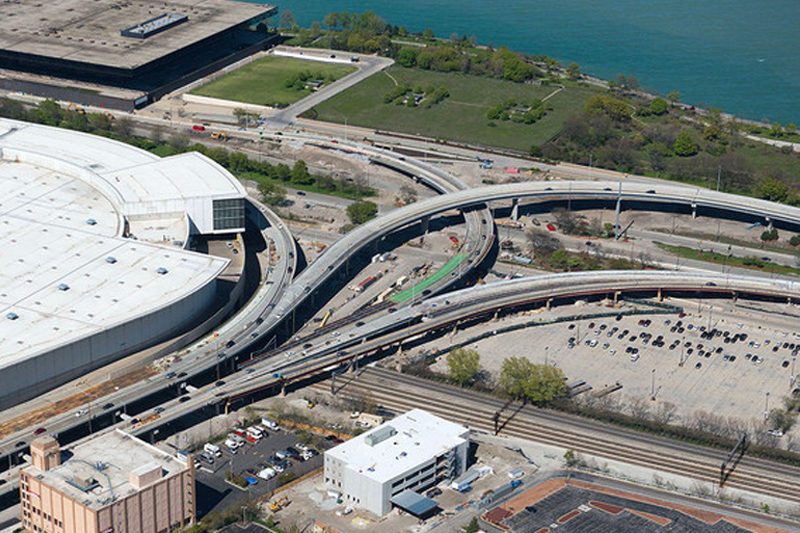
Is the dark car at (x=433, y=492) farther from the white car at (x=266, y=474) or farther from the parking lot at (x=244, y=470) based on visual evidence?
the white car at (x=266, y=474)

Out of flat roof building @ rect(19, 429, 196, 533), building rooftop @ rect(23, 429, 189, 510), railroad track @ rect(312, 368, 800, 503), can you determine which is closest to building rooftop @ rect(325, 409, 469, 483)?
railroad track @ rect(312, 368, 800, 503)

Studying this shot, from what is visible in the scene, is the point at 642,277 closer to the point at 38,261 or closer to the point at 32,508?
the point at 38,261

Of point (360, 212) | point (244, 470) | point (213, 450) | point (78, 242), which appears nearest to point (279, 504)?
point (244, 470)

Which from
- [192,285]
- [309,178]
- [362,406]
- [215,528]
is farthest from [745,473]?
[309,178]

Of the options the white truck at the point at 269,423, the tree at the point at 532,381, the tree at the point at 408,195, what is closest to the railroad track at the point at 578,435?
the tree at the point at 532,381

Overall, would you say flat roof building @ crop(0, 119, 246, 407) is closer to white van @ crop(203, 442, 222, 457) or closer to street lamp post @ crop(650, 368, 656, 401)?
white van @ crop(203, 442, 222, 457)

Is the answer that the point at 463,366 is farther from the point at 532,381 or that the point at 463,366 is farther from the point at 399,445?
the point at 399,445

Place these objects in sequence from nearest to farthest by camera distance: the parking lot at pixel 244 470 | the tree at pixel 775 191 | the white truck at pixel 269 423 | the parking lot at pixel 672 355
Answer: the parking lot at pixel 244 470 → the white truck at pixel 269 423 → the parking lot at pixel 672 355 → the tree at pixel 775 191
